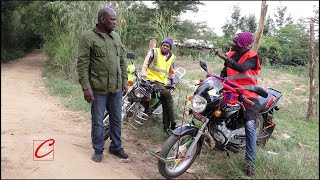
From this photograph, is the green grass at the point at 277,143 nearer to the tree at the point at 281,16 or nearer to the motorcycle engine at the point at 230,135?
the motorcycle engine at the point at 230,135

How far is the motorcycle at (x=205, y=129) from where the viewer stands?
3.60m

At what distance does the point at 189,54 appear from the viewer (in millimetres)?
18609

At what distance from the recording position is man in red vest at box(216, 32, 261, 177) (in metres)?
3.73

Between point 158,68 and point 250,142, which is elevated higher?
point 158,68

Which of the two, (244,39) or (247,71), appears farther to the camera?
(247,71)

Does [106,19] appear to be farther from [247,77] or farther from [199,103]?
[247,77]

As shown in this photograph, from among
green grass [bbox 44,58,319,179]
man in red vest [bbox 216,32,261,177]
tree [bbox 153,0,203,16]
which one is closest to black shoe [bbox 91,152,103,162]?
green grass [bbox 44,58,319,179]

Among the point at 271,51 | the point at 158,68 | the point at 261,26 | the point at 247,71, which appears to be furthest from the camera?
the point at 271,51

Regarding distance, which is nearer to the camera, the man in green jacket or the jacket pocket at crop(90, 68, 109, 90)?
the man in green jacket

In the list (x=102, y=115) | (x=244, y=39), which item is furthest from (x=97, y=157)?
(x=244, y=39)

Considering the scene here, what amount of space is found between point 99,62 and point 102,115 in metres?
0.61

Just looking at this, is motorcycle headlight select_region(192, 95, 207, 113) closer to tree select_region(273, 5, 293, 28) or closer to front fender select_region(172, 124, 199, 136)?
front fender select_region(172, 124, 199, 136)

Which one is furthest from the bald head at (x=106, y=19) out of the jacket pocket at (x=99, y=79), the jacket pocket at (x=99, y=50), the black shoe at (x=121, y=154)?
the black shoe at (x=121, y=154)

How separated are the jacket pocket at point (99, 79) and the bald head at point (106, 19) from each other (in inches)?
17.9
